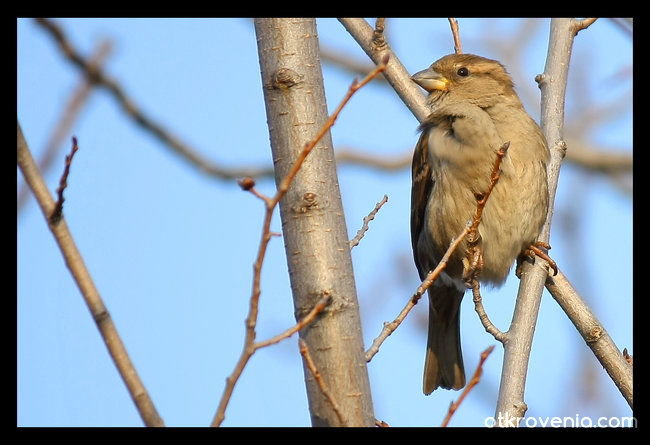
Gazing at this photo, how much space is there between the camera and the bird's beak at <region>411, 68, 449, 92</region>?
423 centimetres

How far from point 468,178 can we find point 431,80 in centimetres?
72

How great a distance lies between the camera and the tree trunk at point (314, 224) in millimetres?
2168

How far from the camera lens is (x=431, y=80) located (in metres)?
4.27

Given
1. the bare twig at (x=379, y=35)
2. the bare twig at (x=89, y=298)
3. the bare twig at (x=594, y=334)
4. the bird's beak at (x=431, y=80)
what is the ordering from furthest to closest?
the bird's beak at (x=431, y=80), the bare twig at (x=379, y=35), the bare twig at (x=594, y=334), the bare twig at (x=89, y=298)

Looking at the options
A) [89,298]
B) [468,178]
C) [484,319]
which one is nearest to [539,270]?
[484,319]

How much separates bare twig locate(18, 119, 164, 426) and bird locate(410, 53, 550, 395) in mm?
2114

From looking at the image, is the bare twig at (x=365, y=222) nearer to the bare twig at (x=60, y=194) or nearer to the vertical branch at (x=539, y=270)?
the vertical branch at (x=539, y=270)

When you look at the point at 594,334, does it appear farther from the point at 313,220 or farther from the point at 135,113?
the point at 135,113

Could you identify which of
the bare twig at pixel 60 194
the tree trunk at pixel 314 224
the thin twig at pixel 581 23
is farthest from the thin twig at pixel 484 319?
the bare twig at pixel 60 194

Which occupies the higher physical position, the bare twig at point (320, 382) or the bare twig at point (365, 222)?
the bare twig at point (365, 222)

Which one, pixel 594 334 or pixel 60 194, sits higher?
pixel 594 334

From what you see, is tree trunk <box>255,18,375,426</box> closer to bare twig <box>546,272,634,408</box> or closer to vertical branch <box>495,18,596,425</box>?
vertical branch <box>495,18,596,425</box>

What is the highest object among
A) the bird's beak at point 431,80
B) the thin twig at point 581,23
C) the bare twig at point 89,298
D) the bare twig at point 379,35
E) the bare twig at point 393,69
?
the bird's beak at point 431,80
